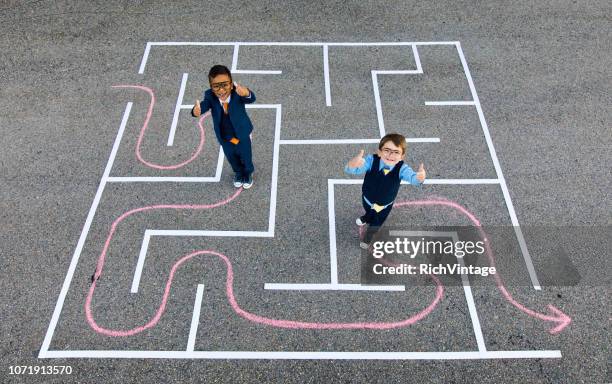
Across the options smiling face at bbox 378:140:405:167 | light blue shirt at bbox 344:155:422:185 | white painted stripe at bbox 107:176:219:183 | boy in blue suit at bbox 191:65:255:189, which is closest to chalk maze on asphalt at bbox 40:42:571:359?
white painted stripe at bbox 107:176:219:183

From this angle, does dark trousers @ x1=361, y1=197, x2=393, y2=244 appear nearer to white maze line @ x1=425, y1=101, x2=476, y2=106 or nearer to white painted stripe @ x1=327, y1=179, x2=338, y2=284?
white painted stripe @ x1=327, y1=179, x2=338, y2=284

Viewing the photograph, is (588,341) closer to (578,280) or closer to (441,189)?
(578,280)

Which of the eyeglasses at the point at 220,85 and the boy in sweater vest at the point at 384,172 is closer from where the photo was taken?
the boy in sweater vest at the point at 384,172

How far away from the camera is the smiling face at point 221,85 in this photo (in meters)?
3.71

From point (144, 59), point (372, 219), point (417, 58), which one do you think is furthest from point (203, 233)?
point (417, 58)

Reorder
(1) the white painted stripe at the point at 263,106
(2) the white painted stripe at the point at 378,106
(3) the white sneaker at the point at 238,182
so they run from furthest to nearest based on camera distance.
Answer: (1) the white painted stripe at the point at 263,106 < (2) the white painted stripe at the point at 378,106 < (3) the white sneaker at the point at 238,182

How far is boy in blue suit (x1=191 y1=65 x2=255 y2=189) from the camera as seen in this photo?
3.74 metres

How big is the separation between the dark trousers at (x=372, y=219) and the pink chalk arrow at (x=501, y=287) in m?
0.68

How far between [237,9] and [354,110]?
12.0 feet

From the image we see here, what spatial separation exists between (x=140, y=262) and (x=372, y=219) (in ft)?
8.90

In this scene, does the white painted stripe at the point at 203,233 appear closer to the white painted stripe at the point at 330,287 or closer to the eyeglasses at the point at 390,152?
the white painted stripe at the point at 330,287

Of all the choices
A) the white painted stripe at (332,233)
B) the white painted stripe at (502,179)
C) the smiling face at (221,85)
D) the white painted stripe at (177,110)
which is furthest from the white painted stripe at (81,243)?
the white painted stripe at (502,179)

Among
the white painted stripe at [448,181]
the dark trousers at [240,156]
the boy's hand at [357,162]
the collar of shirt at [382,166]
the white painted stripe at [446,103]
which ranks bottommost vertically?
the boy's hand at [357,162]

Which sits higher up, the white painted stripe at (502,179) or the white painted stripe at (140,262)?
the white painted stripe at (502,179)
